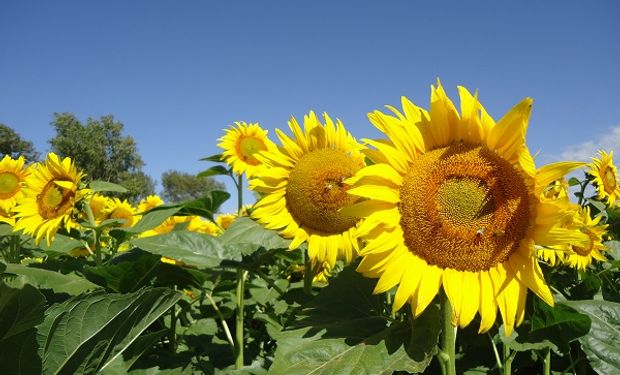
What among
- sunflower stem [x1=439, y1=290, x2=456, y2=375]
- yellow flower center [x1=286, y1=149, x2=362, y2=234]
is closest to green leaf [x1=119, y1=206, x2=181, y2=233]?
yellow flower center [x1=286, y1=149, x2=362, y2=234]

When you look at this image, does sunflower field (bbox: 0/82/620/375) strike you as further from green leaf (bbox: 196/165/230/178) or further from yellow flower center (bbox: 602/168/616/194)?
yellow flower center (bbox: 602/168/616/194)

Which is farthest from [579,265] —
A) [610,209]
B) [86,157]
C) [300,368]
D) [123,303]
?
[86,157]

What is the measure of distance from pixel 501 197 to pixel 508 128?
0.65 ft

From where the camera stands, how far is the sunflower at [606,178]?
168 inches

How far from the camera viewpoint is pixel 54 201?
10.2 feet

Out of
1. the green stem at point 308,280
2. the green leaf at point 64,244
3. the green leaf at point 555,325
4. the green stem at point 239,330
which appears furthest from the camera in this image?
the green leaf at point 64,244

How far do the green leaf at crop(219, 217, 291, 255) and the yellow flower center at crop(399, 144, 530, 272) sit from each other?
2.25 ft

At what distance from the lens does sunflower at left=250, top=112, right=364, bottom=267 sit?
2.08 m

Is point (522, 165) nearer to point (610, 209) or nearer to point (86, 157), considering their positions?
point (610, 209)

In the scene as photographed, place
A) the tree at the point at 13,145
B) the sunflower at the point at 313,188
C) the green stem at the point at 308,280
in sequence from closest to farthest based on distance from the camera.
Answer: the sunflower at the point at 313,188 < the green stem at the point at 308,280 < the tree at the point at 13,145

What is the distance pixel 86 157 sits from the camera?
4166cm

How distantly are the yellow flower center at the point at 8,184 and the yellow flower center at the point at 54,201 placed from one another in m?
0.64

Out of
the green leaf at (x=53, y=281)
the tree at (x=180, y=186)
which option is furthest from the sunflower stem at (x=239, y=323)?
the tree at (x=180, y=186)

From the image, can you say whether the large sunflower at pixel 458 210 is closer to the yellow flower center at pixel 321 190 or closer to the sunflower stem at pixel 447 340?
the sunflower stem at pixel 447 340
